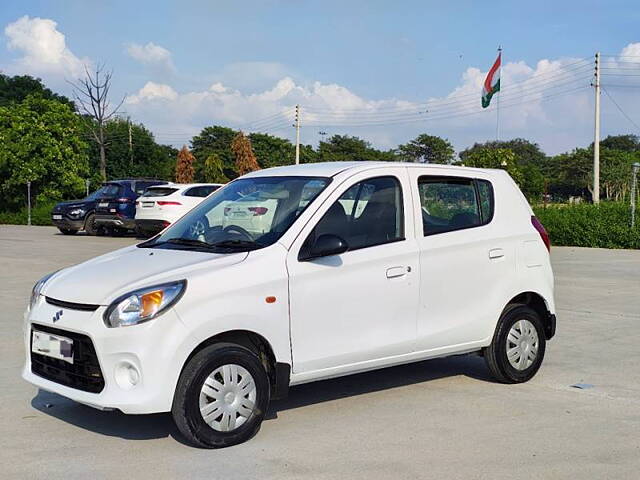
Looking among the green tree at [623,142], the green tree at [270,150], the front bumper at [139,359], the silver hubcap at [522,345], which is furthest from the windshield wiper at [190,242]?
the green tree at [623,142]

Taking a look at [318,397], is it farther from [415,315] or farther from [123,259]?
[123,259]

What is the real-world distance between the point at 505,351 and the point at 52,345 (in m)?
3.61

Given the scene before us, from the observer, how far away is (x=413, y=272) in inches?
232

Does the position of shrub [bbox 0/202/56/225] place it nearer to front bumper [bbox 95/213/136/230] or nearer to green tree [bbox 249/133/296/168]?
front bumper [bbox 95/213/136/230]

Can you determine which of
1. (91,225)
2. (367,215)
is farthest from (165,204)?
(367,215)

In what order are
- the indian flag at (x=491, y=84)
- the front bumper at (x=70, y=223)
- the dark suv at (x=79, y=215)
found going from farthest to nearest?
the indian flag at (x=491, y=84) → the front bumper at (x=70, y=223) → the dark suv at (x=79, y=215)

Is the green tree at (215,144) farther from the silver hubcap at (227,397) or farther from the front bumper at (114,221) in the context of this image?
the silver hubcap at (227,397)

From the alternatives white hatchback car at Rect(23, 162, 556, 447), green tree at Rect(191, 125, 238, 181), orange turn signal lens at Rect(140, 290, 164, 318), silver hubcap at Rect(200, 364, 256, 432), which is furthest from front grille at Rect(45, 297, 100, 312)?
green tree at Rect(191, 125, 238, 181)

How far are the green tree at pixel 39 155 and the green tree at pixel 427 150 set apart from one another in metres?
35.6

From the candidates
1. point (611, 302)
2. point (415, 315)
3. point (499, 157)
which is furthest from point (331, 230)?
point (499, 157)

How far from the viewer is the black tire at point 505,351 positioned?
6.57 meters

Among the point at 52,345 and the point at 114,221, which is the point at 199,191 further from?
the point at 52,345

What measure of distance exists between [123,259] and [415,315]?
216 cm

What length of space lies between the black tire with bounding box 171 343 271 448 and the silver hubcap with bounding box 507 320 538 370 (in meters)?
2.46
